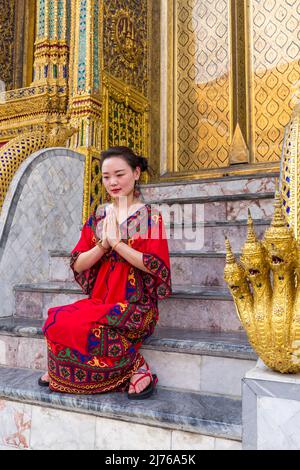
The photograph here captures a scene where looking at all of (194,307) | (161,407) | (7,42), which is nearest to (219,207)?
(194,307)

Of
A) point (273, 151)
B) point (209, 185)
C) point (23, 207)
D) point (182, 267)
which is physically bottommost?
point (182, 267)

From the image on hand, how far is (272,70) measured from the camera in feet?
14.9

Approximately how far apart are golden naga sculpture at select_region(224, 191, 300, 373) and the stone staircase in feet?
1.13

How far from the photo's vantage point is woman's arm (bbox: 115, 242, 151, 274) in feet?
5.67

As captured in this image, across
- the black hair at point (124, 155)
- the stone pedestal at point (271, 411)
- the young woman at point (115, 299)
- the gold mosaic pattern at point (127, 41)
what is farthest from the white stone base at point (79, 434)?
the gold mosaic pattern at point (127, 41)

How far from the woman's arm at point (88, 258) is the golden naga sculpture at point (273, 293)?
716 mm

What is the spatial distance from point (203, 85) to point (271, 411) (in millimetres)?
4278

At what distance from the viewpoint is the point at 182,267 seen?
2.39 meters

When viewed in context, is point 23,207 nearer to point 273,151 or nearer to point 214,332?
point 214,332

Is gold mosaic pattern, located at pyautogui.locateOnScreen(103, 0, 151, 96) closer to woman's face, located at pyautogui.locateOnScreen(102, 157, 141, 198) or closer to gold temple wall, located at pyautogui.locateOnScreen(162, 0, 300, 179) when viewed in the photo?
gold temple wall, located at pyautogui.locateOnScreen(162, 0, 300, 179)

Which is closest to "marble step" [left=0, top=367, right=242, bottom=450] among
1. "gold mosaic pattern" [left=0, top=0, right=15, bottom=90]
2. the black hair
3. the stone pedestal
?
the stone pedestal

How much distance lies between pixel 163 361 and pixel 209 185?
206 centimetres
